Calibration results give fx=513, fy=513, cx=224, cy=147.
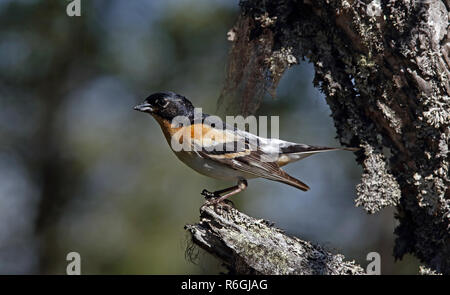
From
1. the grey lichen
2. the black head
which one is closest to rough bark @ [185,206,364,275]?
the grey lichen

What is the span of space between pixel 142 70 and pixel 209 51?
114cm

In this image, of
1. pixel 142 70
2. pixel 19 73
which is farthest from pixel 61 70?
pixel 142 70

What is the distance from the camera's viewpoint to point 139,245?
25.6 feet

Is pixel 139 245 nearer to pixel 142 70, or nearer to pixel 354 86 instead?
pixel 142 70

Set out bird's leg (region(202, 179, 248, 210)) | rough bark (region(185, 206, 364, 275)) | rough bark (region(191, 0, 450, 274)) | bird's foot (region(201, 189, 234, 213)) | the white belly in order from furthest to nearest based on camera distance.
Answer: the white belly
bird's leg (region(202, 179, 248, 210))
bird's foot (region(201, 189, 234, 213))
rough bark (region(191, 0, 450, 274))
rough bark (region(185, 206, 364, 275))

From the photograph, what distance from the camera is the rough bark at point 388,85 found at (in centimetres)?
397

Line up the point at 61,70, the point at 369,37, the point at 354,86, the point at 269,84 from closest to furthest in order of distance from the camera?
the point at 369,37 < the point at 354,86 < the point at 269,84 < the point at 61,70

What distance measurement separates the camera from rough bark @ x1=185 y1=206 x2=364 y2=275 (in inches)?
138

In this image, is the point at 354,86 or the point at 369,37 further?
the point at 354,86

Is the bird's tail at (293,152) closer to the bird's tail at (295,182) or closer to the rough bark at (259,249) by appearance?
the bird's tail at (295,182)

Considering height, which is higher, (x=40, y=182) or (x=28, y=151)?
(x=28, y=151)

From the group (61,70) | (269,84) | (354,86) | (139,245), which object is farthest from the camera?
(61,70)

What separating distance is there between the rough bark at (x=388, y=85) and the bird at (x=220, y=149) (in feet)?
1.81

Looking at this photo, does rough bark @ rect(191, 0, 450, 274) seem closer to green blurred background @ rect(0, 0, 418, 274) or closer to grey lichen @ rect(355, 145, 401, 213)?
grey lichen @ rect(355, 145, 401, 213)
